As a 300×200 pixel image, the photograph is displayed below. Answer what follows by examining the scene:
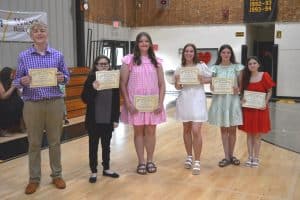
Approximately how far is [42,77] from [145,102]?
3.61 feet

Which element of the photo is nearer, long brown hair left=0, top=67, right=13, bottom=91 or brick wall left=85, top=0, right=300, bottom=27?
long brown hair left=0, top=67, right=13, bottom=91

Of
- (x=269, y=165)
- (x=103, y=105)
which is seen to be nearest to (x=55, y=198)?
(x=103, y=105)

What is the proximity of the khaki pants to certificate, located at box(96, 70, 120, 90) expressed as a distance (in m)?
0.42

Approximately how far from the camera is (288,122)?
7.65 metres

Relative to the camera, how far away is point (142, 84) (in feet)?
13.2

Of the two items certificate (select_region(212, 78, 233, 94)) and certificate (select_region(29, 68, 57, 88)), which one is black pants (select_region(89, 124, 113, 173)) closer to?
certificate (select_region(29, 68, 57, 88))

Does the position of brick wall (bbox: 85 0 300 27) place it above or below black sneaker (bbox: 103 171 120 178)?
above

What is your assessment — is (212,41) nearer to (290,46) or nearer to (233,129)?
(290,46)

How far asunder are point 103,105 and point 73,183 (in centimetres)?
85

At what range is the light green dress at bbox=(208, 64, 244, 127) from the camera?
4328 millimetres

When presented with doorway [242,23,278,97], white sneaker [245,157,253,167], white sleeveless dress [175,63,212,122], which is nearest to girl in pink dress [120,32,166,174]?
white sleeveless dress [175,63,212,122]

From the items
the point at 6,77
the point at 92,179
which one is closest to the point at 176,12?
the point at 6,77

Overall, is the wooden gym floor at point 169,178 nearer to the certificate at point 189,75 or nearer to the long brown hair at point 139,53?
the certificate at point 189,75

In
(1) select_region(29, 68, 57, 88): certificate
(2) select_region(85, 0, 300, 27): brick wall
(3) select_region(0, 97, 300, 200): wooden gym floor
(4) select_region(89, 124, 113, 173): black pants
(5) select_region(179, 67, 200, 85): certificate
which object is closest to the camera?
(1) select_region(29, 68, 57, 88): certificate
